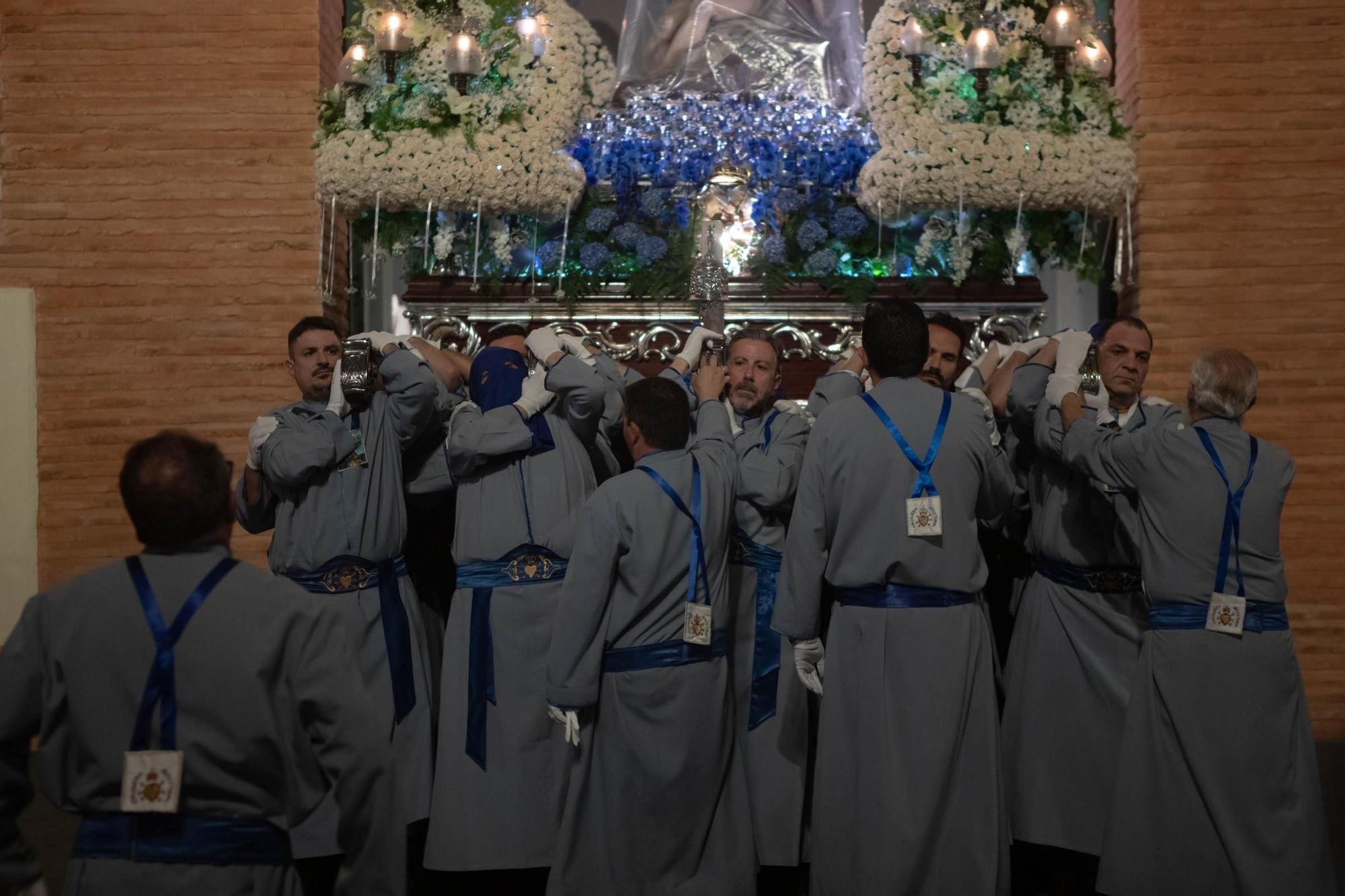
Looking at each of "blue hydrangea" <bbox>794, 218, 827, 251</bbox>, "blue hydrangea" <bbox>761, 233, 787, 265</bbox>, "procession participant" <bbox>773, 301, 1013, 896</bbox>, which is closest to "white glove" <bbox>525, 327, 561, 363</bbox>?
"procession participant" <bbox>773, 301, 1013, 896</bbox>

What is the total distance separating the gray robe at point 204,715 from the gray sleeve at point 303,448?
2035mm

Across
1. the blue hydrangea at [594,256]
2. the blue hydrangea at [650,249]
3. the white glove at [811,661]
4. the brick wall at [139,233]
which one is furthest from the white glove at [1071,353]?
the brick wall at [139,233]

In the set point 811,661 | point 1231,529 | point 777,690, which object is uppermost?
point 1231,529

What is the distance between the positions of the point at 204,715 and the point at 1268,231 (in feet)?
20.0

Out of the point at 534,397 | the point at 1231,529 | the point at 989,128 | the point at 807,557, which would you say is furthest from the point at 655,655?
the point at 989,128

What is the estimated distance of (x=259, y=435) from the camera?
493 centimetres

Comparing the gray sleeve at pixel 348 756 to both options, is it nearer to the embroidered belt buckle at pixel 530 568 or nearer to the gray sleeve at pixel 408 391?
the embroidered belt buckle at pixel 530 568

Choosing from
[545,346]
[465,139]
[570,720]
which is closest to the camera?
[570,720]

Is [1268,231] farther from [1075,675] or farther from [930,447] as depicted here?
[930,447]

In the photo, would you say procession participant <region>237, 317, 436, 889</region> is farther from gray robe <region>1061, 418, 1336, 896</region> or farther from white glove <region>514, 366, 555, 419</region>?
gray robe <region>1061, 418, 1336, 896</region>

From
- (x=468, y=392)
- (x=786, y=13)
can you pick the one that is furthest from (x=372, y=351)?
(x=786, y=13)

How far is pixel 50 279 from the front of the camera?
277 inches

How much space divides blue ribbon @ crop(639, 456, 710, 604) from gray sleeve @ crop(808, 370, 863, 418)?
100 centimetres

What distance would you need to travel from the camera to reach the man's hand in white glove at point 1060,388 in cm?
475
